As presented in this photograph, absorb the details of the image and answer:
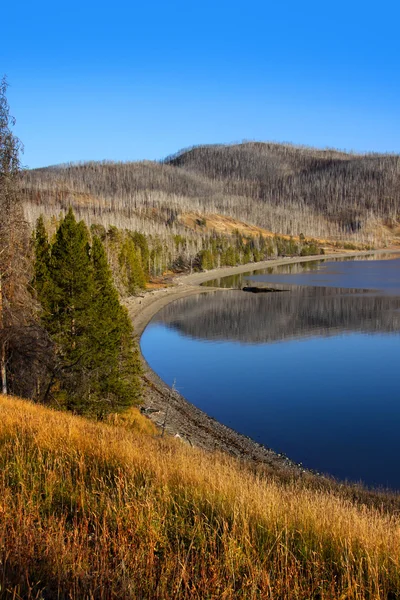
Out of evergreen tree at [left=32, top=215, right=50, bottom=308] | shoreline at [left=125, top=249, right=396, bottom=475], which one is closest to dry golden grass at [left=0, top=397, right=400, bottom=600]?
shoreline at [left=125, top=249, right=396, bottom=475]

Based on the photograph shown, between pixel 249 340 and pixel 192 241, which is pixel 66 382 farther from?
pixel 192 241

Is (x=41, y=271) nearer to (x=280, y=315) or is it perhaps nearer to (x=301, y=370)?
(x=301, y=370)

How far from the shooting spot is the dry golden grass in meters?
4.12

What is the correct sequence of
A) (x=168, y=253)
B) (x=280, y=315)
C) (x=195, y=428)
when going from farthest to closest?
(x=168, y=253) < (x=280, y=315) < (x=195, y=428)

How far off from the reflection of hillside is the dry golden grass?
47.2 m

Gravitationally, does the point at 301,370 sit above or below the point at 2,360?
below

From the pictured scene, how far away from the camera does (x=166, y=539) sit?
4996 millimetres

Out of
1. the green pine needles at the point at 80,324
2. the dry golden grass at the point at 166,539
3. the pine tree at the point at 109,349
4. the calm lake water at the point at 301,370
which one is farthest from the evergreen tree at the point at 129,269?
the dry golden grass at the point at 166,539

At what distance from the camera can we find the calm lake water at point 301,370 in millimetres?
27234

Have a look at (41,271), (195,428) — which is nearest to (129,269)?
(41,271)

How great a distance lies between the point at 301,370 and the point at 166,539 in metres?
37.6

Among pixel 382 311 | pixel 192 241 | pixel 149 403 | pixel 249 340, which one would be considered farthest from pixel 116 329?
pixel 192 241

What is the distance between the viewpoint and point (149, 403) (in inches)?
1303

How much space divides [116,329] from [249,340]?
2515cm
